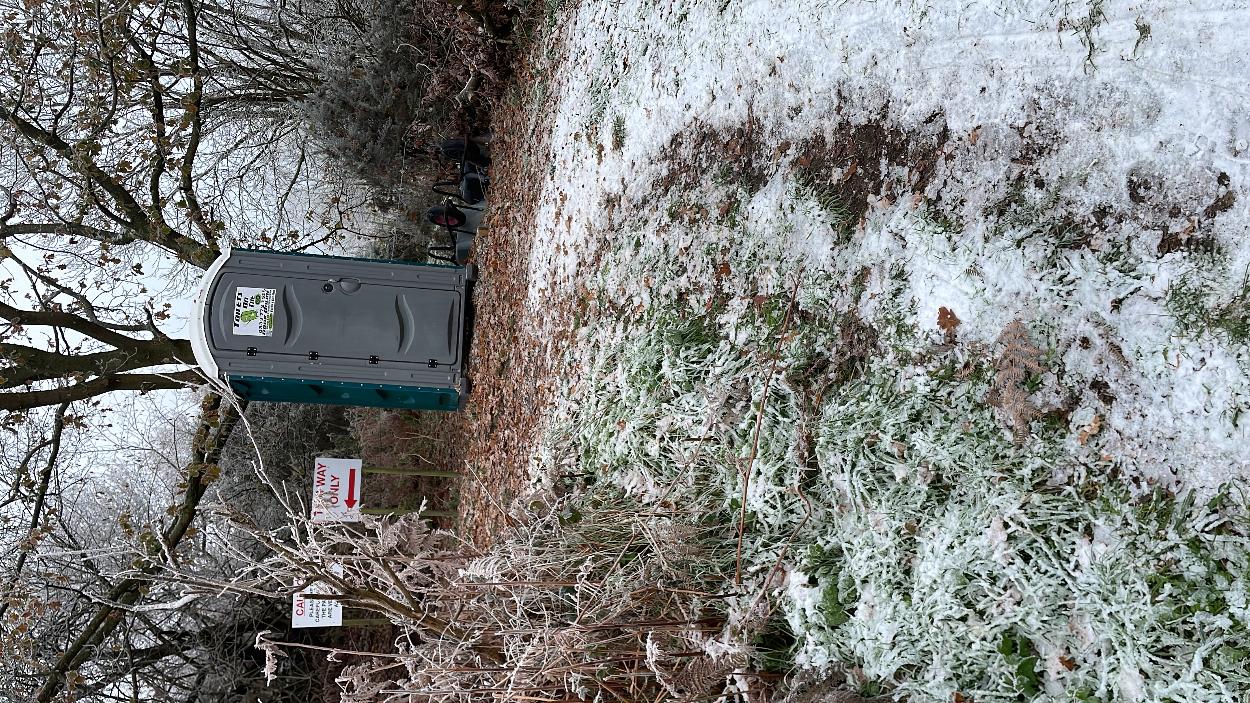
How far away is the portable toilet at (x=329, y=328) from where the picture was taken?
230 inches

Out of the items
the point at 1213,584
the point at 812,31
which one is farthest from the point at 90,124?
the point at 1213,584

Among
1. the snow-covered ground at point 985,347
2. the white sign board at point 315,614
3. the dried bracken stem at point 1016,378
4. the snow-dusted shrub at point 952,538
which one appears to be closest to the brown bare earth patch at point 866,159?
the snow-covered ground at point 985,347

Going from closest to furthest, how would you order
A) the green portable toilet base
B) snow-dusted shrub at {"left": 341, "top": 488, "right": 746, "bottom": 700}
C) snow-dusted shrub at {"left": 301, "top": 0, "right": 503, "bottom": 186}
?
snow-dusted shrub at {"left": 341, "top": 488, "right": 746, "bottom": 700}, the green portable toilet base, snow-dusted shrub at {"left": 301, "top": 0, "right": 503, "bottom": 186}

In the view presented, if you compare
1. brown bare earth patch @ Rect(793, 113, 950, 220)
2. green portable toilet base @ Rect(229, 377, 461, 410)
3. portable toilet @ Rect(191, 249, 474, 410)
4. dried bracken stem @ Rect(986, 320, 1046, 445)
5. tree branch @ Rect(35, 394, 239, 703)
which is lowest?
tree branch @ Rect(35, 394, 239, 703)

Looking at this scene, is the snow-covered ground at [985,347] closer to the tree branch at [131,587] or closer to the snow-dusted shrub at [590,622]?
the snow-dusted shrub at [590,622]

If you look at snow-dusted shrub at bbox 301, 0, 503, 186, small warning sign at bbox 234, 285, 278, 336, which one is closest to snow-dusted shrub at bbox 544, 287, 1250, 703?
small warning sign at bbox 234, 285, 278, 336

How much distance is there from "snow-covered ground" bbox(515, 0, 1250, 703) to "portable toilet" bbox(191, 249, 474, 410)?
2788 mm

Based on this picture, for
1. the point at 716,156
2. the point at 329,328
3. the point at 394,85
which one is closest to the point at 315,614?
the point at 329,328

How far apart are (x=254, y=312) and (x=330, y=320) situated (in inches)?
20.6

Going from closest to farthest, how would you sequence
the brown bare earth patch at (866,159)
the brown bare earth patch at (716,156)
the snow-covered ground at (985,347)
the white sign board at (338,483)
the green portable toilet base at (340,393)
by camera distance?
the snow-covered ground at (985,347) < the brown bare earth patch at (866,159) < the brown bare earth patch at (716,156) < the green portable toilet base at (340,393) < the white sign board at (338,483)

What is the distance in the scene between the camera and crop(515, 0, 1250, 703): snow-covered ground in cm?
212

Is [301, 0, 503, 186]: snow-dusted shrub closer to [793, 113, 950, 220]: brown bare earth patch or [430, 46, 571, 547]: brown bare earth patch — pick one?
[430, 46, 571, 547]: brown bare earth patch

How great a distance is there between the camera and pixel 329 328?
19.5ft

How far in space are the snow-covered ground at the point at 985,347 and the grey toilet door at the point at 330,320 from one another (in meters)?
2.82
